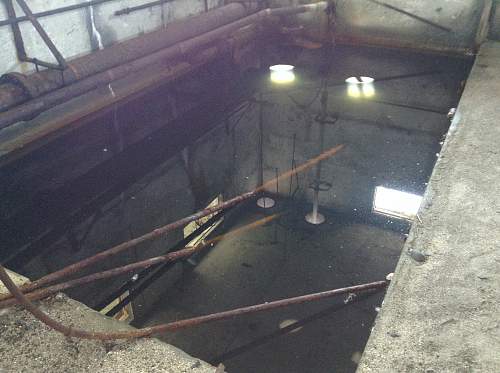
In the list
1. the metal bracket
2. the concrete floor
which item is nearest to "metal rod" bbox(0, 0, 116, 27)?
the metal bracket

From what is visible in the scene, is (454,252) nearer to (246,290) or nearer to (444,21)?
(246,290)

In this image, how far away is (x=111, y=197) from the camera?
19.0 feet

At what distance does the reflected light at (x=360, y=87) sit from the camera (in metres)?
8.85

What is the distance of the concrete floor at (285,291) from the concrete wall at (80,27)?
4.41m

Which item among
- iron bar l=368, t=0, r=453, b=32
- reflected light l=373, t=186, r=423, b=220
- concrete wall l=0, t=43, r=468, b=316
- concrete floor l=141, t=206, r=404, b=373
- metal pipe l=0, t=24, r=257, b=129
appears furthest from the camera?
iron bar l=368, t=0, r=453, b=32

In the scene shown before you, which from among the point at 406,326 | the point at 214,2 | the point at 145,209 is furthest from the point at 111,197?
the point at 214,2

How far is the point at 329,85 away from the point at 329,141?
1764 mm

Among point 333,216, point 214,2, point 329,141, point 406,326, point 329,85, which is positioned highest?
point 214,2

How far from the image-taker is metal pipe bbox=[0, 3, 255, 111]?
19.4ft

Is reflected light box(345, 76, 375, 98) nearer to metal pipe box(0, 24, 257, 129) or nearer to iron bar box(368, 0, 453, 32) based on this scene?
iron bar box(368, 0, 453, 32)

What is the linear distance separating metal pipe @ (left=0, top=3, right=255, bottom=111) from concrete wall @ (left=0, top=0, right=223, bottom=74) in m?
0.84

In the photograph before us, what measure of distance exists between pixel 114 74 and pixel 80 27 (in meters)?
1.43

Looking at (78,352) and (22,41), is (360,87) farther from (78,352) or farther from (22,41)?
(78,352)

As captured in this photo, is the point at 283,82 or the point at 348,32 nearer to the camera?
the point at 283,82
